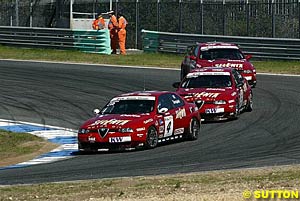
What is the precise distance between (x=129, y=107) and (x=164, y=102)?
0.85 metres

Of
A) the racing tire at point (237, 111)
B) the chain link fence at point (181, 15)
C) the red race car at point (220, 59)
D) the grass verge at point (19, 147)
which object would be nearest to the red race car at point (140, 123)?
the grass verge at point (19, 147)

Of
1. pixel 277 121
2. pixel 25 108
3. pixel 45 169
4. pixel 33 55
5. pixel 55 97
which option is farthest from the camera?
pixel 33 55

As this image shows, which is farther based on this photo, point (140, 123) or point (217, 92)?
point (217, 92)

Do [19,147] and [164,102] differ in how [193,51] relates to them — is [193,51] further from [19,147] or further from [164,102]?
[19,147]

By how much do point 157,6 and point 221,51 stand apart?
59.1 ft

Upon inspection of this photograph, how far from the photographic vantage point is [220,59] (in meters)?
30.7

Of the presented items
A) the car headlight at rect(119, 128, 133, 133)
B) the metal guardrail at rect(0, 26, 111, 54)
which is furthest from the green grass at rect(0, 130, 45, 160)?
the metal guardrail at rect(0, 26, 111, 54)

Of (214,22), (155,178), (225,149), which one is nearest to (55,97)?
(225,149)

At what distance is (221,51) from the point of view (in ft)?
102

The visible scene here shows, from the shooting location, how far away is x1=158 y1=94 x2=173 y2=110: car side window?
70.1 ft

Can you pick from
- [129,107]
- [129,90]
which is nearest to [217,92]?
[129,107]

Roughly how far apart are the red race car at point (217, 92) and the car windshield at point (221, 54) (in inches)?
187

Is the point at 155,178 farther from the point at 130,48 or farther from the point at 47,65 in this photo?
the point at 130,48

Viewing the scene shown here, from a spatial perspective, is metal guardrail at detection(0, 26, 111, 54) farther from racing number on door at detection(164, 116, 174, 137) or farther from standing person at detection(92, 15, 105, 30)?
racing number on door at detection(164, 116, 174, 137)
